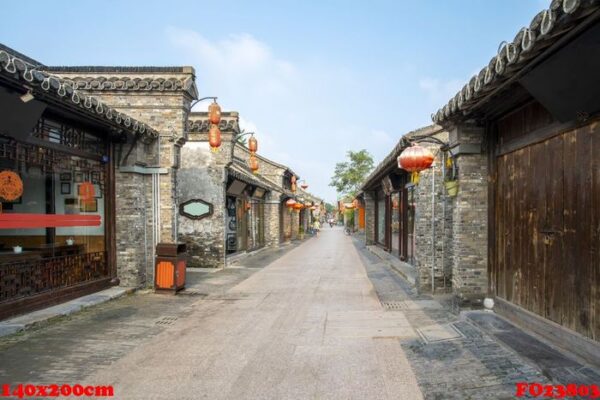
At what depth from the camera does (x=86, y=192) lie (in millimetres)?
8812

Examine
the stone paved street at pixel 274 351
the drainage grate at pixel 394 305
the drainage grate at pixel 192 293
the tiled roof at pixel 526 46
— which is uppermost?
the tiled roof at pixel 526 46

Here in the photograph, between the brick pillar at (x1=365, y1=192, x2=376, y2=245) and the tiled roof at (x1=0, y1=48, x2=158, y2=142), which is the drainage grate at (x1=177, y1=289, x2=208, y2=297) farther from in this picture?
the brick pillar at (x1=365, y1=192, x2=376, y2=245)

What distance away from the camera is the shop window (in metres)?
14.4

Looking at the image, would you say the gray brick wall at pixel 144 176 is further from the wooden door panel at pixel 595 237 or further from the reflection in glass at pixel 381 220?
the reflection in glass at pixel 381 220

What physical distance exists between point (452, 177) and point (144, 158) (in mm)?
6611

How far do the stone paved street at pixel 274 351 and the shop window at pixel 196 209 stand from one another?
5730 mm

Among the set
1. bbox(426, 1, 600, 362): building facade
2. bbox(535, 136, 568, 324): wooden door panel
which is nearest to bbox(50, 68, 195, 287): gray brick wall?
bbox(426, 1, 600, 362): building facade

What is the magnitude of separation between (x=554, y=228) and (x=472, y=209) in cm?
197

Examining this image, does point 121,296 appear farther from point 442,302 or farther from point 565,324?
point 565,324

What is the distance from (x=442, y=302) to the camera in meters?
8.16

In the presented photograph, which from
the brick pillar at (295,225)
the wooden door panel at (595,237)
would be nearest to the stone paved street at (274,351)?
the wooden door panel at (595,237)

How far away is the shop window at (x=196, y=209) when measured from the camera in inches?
567

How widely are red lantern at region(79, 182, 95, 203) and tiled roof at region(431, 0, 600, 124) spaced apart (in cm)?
701

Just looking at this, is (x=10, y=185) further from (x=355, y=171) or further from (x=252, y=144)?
(x=355, y=171)
